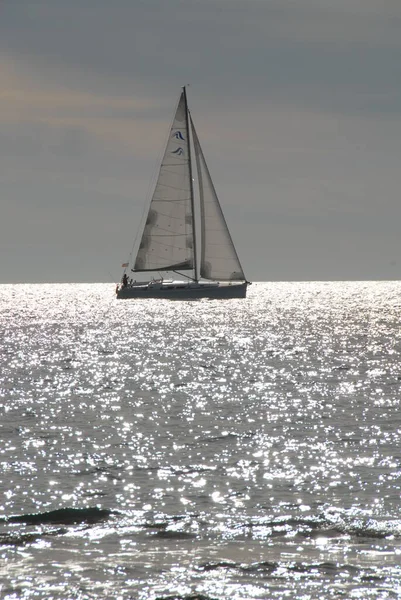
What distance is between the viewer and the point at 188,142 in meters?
114

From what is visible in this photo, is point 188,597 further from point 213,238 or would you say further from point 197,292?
point 197,292

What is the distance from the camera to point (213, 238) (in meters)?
114

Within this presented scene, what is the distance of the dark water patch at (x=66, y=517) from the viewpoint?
18656mm

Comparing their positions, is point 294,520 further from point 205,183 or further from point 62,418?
point 205,183

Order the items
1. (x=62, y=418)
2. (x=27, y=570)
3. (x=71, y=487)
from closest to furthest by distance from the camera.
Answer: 1. (x=27, y=570)
2. (x=71, y=487)
3. (x=62, y=418)

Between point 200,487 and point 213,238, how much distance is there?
306 ft

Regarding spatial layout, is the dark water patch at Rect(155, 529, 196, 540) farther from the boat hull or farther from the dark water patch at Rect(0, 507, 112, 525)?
the boat hull

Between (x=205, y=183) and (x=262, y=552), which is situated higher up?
(x=205, y=183)

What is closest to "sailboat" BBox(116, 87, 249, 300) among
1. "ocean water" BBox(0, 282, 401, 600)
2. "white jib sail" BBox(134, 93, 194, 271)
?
"white jib sail" BBox(134, 93, 194, 271)

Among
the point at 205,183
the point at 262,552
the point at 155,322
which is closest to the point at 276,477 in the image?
the point at 262,552

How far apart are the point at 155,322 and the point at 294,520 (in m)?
103

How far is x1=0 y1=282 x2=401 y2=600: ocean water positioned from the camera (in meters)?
15.3

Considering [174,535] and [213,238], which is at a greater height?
[213,238]

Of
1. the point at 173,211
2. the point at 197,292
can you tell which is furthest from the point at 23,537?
the point at 173,211
